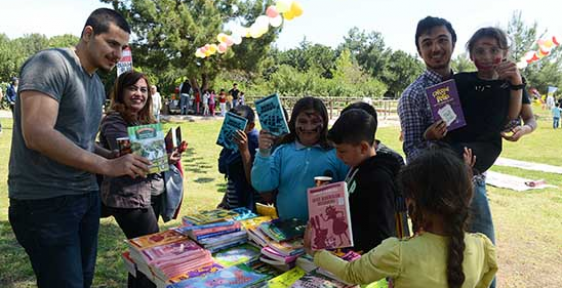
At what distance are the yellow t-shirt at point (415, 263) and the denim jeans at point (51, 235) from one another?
1.19m

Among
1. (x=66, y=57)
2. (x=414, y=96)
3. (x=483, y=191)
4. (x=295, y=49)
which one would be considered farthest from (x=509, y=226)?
(x=295, y=49)

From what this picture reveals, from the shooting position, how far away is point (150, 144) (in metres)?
2.08

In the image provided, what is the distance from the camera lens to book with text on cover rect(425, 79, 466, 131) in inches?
80.4

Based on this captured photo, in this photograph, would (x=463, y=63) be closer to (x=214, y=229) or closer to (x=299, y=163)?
(x=299, y=163)

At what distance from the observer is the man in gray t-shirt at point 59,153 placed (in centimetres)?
162

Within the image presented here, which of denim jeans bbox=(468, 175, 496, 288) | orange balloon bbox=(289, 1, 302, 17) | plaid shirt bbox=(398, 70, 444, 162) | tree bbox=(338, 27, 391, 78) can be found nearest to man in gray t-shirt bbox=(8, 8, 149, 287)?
plaid shirt bbox=(398, 70, 444, 162)

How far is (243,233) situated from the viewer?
218 centimetres

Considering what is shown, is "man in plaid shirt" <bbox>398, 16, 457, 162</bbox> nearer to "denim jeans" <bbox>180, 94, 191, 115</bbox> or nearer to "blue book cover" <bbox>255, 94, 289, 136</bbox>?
"blue book cover" <bbox>255, 94, 289, 136</bbox>

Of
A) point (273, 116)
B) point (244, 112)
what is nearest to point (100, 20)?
point (273, 116)

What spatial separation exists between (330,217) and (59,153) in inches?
43.2

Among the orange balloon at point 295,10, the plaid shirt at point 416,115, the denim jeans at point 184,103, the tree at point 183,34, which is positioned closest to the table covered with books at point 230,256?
the plaid shirt at point 416,115

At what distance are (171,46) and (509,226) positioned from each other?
16.8 meters

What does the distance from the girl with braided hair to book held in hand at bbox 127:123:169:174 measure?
44.8 inches

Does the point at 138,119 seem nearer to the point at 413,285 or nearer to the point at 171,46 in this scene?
the point at 413,285
